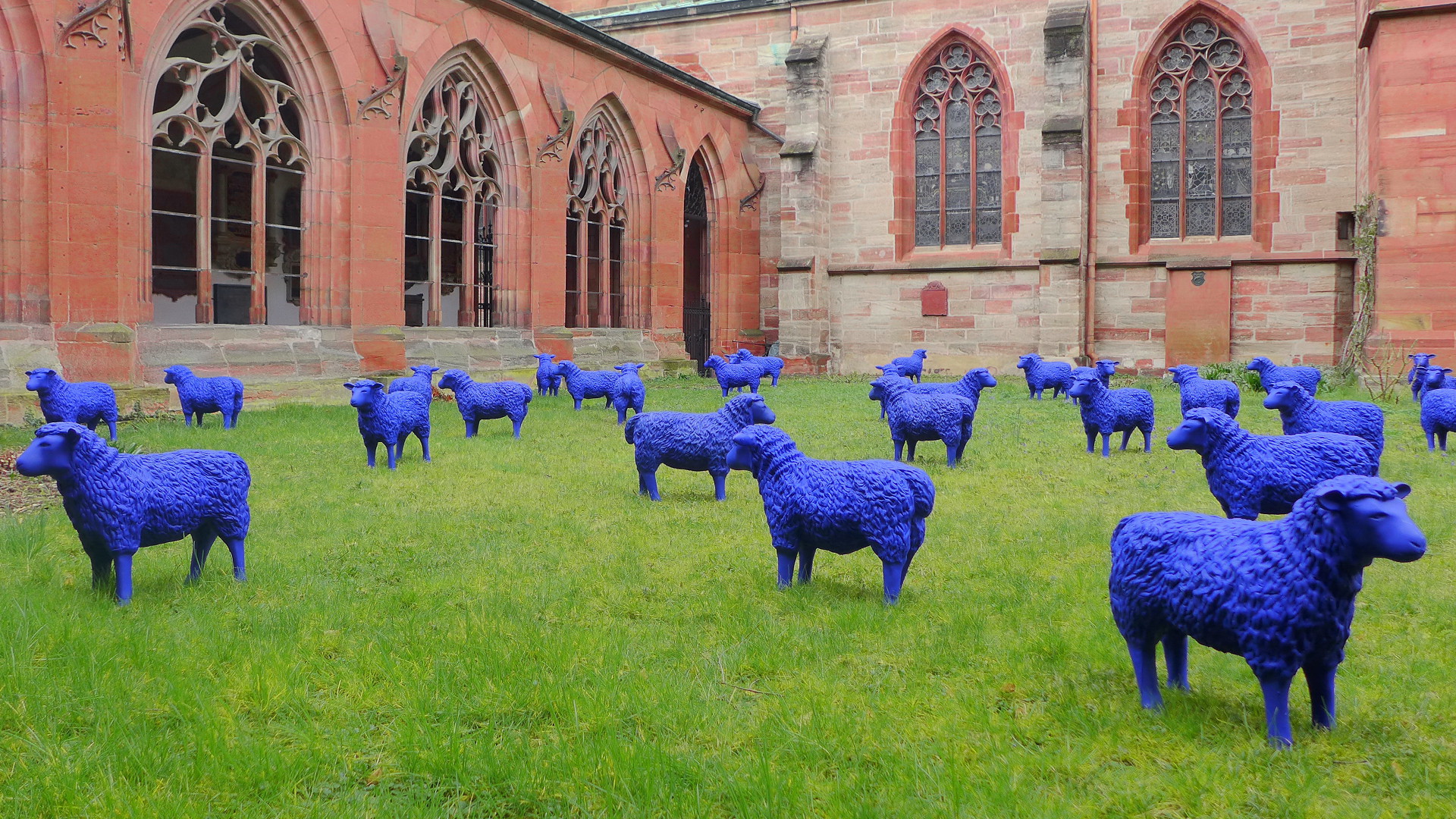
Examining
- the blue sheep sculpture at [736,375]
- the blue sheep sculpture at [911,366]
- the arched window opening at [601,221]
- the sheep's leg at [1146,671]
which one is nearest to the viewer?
the sheep's leg at [1146,671]

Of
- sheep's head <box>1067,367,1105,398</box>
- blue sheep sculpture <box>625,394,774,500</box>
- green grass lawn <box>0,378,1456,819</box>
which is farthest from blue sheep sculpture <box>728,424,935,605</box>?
sheep's head <box>1067,367,1105,398</box>

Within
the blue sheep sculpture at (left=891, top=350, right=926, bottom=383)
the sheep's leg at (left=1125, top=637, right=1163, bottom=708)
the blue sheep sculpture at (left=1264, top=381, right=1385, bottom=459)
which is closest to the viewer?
the sheep's leg at (left=1125, top=637, right=1163, bottom=708)

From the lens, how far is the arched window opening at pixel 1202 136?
23297mm

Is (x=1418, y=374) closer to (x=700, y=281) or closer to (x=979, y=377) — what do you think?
(x=979, y=377)

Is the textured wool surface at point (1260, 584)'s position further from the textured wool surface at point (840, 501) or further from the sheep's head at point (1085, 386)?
the sheep's head at point (1085, 386)

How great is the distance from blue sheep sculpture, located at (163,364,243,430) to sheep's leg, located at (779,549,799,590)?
8544mm

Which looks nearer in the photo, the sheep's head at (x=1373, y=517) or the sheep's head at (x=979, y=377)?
the sheep's head at (x=1373, y=517)

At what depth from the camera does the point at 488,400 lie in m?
11.9

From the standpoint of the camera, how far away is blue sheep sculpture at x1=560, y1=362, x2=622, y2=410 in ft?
48.0

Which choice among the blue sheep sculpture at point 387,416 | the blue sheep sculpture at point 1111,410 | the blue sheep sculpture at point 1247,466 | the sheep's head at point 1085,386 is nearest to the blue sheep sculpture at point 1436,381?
the blue sheep sculpture at point 1111,410

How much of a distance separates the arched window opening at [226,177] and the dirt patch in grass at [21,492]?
4569mm

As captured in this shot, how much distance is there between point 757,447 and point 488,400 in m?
7.01

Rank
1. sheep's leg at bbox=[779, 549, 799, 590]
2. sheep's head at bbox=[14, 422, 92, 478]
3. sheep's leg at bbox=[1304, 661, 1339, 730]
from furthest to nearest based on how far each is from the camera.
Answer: sheep's leg at bbox=[779, 549, 799, 590], sheep's head at bbox=[14, 422, 92, 478], sheep's leg at bbox=[1304, 661, 1339, 730]

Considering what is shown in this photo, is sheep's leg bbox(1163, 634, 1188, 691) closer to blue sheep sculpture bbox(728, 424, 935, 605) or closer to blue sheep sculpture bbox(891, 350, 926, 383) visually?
blue sheep sculpture bbox(728, 424, 935, 605)
